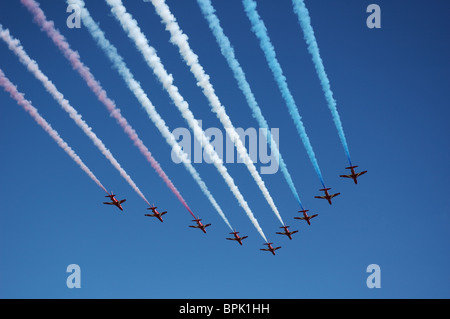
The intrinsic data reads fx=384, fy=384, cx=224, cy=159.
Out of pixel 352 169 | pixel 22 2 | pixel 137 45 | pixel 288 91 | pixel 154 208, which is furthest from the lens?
pixel 154 208

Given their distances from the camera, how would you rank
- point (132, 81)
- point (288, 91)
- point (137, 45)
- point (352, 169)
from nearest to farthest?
1. point (137, 45)
2. point (132, 81)
3. point (288, 91)
4. point (352, 169)

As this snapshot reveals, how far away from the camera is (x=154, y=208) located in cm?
3434

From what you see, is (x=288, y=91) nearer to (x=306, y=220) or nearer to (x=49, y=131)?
(x=49, y=131)

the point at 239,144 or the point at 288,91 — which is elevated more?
the point at 288,91

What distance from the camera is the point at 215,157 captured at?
867 inches

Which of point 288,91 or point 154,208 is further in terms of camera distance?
point 154,208

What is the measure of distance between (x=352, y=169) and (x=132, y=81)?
64.3 ft

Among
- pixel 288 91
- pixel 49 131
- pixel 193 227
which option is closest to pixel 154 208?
pixel 193 227

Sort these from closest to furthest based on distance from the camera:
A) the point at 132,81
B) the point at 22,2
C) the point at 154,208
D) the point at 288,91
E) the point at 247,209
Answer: the point at 22,2 < the point at 132,81 < the point at 288,91 < the point at 247,209 < the point at 154,208
